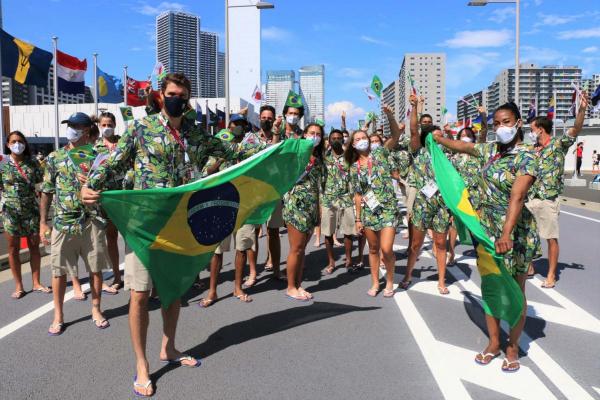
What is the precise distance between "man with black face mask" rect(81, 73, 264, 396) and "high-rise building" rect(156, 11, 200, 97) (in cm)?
4046

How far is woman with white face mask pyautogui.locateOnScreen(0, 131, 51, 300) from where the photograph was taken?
5.93m

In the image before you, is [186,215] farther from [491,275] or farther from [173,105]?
[491,275]

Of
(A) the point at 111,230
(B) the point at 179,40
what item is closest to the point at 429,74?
(A) the point at 111,230

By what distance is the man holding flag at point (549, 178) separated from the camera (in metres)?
6.33

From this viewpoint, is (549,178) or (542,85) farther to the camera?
(542,85)

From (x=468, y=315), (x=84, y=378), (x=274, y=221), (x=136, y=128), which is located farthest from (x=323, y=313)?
(x=136, y=128)

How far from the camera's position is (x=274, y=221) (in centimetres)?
→ 704

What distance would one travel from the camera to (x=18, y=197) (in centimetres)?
596

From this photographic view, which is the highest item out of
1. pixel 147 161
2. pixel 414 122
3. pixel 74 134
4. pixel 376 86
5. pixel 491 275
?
pixel 376 86

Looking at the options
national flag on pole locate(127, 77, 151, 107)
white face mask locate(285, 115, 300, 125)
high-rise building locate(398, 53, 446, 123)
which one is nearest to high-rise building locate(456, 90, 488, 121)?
high-rise building locate(398, 53, 446, 123)

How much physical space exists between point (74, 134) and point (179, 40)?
46.0 m

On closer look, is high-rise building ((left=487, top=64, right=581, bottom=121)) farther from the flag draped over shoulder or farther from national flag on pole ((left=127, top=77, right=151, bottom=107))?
the flag draped over shoulder

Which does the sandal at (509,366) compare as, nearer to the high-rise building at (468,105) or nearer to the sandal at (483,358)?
the sandal at (483,358)

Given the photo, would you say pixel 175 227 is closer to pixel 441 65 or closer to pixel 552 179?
pixel 552 179
